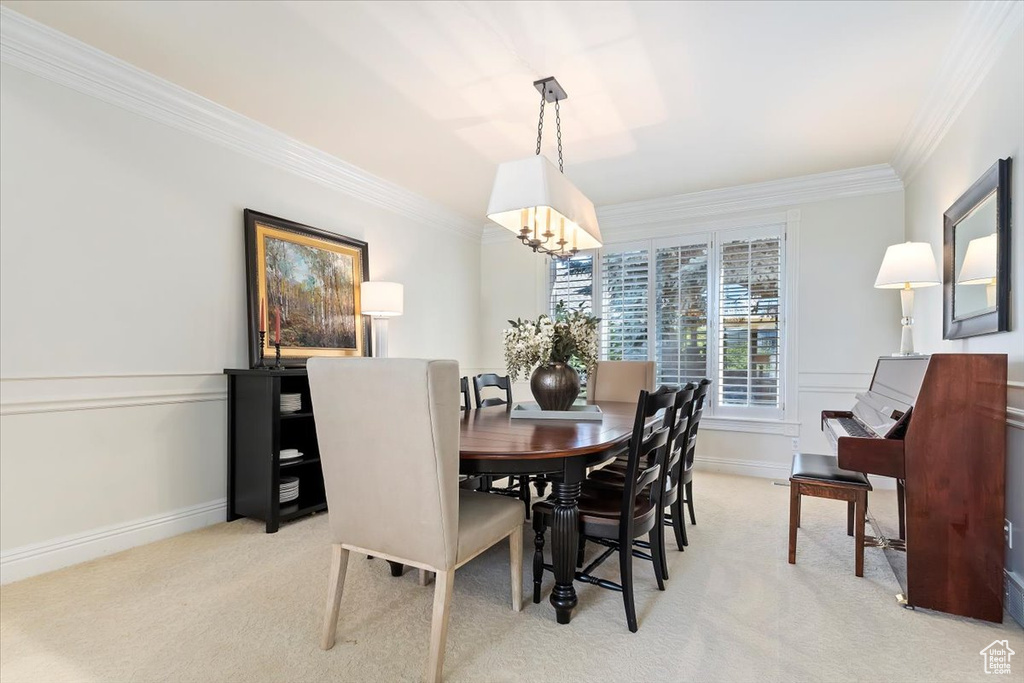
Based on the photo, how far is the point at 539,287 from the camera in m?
5.58

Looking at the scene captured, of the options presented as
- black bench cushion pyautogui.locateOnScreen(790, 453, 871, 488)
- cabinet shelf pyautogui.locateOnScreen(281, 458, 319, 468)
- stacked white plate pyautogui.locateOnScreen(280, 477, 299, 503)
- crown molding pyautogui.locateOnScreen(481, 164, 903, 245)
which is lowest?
stacked white plate pyautogui.locateOnScreen(280, 477, 299, 503)

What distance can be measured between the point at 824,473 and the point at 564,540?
1.55 m

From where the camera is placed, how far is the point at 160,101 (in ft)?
9.36

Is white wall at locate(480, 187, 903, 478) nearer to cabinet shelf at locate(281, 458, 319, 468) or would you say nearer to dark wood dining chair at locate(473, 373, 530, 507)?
dark wood dining chair at locate(473, 373, 530, 507)

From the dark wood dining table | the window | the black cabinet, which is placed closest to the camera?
the dark wood dining table

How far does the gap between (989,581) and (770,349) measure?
265cm

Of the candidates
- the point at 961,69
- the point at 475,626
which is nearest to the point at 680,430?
the point at 475,626

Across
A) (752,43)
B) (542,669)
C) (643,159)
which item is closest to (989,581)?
(542,669)

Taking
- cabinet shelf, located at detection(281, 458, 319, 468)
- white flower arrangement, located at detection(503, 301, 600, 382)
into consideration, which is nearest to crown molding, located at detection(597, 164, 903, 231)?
white flower arrangement, located at detection(503, 301, 600, 382)

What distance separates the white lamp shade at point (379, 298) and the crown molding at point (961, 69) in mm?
3622

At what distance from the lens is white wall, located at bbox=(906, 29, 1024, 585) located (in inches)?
79.7

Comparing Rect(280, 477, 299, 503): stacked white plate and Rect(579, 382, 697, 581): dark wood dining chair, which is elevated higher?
Rect(579, 382, 697, 581): dark wood dining chair

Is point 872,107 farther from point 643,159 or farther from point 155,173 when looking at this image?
point 155,173
